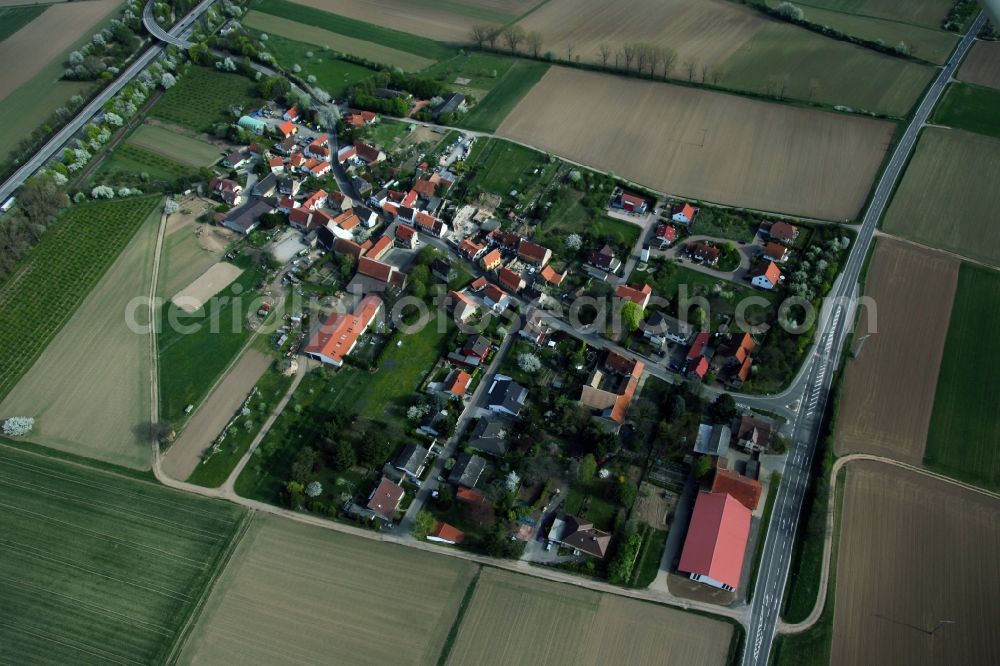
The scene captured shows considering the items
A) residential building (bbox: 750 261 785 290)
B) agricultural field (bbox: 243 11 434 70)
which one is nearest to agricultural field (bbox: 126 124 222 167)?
agricultural field (bbox: 243 11 434 70)

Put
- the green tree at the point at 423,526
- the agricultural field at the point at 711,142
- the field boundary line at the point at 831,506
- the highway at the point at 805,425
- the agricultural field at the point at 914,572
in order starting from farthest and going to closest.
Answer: the agricultural field at the point at 711,142 < the green tree at the point at 423,526 < the highway at the point at 805,425 < the field boundary line at the point at 831,506 < the agricultural field at the point at 914,572

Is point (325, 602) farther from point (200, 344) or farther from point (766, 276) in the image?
point (766, 276)

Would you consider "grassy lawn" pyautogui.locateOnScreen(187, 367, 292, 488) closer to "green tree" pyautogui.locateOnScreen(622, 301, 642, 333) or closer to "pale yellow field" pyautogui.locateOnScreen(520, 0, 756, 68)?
"green tree" pyautogui.locateOnScreen(622, 301, 642, 333)

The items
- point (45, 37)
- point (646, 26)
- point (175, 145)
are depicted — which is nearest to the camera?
point (175, 145)

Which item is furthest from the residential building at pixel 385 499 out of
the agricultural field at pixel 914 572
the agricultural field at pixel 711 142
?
the agricultural field at pixel 711 142

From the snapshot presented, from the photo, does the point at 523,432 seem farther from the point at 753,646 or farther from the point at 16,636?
the point at 16,636

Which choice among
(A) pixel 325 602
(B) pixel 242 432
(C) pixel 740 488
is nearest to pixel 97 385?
(B) pixel 242 432

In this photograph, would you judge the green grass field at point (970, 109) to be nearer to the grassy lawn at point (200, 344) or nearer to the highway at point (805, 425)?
the highway at point (805, 425)
